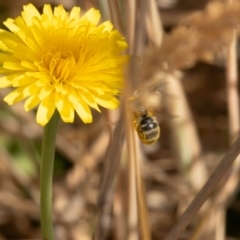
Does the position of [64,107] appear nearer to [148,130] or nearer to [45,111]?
[45,111]

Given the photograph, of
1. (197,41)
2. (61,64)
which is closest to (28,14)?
(61,64)

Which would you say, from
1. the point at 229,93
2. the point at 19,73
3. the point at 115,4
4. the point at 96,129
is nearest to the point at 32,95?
the point at 19,73

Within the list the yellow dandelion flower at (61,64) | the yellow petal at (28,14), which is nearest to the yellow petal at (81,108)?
the yellow dandelion flower at (61,64)

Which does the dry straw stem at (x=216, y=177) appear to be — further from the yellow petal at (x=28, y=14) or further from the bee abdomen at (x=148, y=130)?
the yellow petal at (x=28, y=14)

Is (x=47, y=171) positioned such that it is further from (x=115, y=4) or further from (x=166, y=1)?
(x=166, y=1)

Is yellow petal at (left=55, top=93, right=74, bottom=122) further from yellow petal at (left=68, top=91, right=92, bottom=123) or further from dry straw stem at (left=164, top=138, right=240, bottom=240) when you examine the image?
dry straw stem at (left=164, top=138, right=240, bottom=240)
